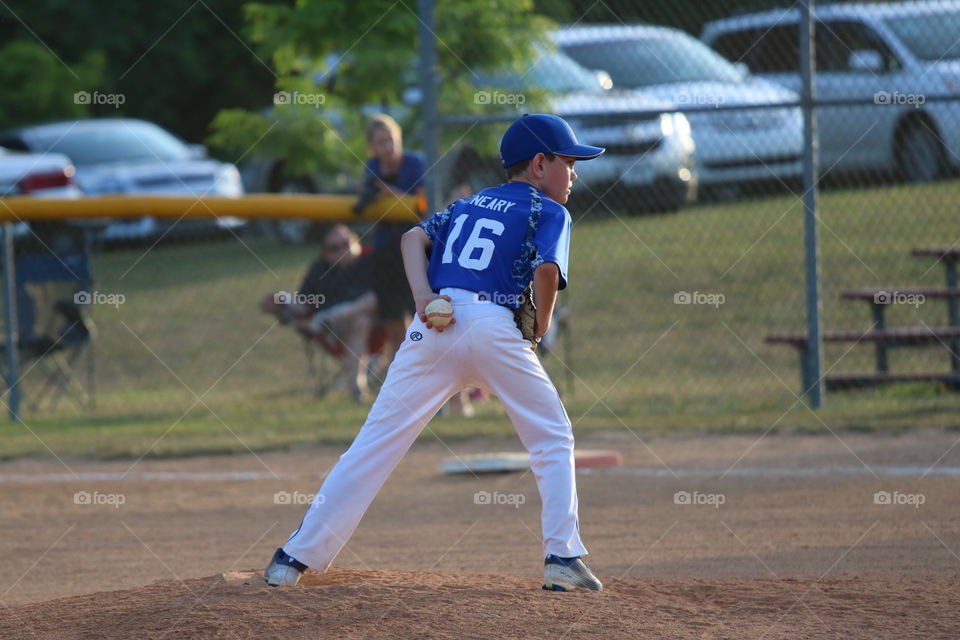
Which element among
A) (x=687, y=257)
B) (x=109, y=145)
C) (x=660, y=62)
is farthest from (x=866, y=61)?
(x=109, y=145)

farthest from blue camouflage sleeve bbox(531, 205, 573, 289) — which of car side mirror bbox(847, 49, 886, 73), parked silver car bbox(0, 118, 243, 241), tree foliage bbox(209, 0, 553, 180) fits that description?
parked silver car bbox(0, 118, 243, 241)

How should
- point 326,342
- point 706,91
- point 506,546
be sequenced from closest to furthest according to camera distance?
1. point 506,546
2. point 326,342
3. point 706,91

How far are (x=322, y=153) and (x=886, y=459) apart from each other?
971 centimetres

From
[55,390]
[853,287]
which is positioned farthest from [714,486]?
[55,390]

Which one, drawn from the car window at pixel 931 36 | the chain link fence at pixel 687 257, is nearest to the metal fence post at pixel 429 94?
the chain link fence at pixel 687 257

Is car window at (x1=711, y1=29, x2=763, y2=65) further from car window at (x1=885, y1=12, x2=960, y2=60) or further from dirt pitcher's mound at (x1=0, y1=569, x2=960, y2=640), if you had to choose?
dirt pitcher's mound at (x1=0, y1=569, x2=960, y2=640)

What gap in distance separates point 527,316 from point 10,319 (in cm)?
709

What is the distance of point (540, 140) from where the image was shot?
4.75 metres

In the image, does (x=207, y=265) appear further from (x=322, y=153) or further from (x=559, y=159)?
(x=559, y=159)

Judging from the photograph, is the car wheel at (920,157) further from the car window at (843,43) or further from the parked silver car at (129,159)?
the parked silver car at (129,159)

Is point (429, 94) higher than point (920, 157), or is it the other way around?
point (920, 157)

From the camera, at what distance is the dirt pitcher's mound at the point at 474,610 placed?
419 cm

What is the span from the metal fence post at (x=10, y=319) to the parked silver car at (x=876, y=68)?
630 cm

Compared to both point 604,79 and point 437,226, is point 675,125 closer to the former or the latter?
point 604,79
